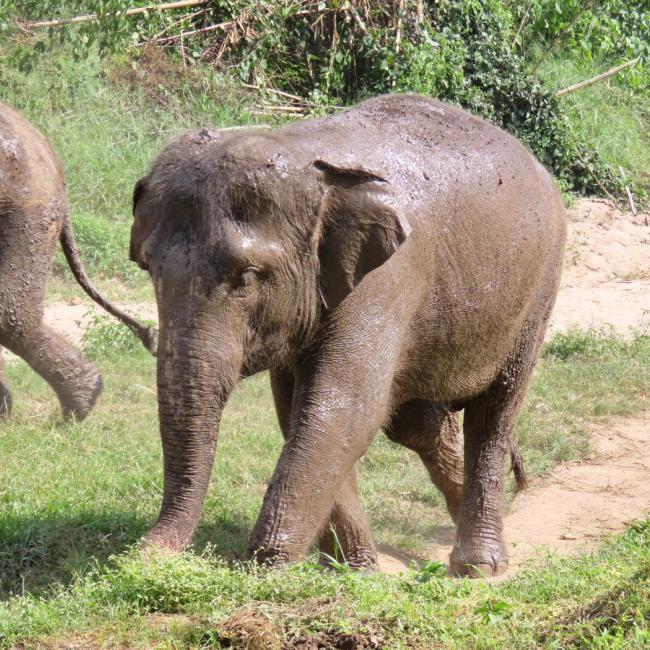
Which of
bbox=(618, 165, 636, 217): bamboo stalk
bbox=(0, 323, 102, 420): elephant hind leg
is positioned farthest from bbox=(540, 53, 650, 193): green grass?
bbox=(0, 323, 102, 420): elephant hind leg

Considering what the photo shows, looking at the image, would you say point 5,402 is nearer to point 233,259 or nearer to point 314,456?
point 314,456

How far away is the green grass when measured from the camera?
15.0 metres

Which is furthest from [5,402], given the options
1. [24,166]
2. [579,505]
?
[579,505]

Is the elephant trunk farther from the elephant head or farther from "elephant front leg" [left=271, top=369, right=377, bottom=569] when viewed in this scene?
"elephant front leg" [left=271, top=369, right=377, bottom=569]

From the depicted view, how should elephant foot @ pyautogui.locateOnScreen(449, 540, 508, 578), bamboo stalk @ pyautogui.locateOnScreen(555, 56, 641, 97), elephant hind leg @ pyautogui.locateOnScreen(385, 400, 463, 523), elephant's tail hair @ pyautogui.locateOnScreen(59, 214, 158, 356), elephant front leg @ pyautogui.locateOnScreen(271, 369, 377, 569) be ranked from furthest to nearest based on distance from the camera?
1. bamboo stalk @ pyautogui.locateOnScreen(555, 56, 641, 97)
2. elephant's tail hair @ pyautogui.locateOnScreen(59, 214, 158, 356)
3. elephant hind leg @ pyautogui.locateOnScreen(385, 400, 463, 523)
4. elephant foot @ pyautogui.locateOnScreen(449, 540, 508, 578)
5. elephant front leg @ pyautogui.locateOnScreen(271, 369, 377, 569)

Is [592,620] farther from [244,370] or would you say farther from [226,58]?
[226,58]

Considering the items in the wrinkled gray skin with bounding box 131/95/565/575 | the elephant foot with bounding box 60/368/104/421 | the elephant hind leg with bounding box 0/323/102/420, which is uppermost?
the wrinkled gray skin with bounding box 131/95/565/575

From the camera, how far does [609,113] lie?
1580 centimetres

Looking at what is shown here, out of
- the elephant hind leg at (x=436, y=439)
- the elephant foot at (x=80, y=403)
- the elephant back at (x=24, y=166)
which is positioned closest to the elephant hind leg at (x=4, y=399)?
the elephant foot at (x=80, y=403)

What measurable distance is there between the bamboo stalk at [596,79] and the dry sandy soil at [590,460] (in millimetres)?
3153

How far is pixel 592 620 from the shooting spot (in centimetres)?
358

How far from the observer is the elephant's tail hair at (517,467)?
594 centimetres

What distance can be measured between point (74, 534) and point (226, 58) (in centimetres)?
902

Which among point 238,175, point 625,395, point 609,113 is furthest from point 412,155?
point 609,113
